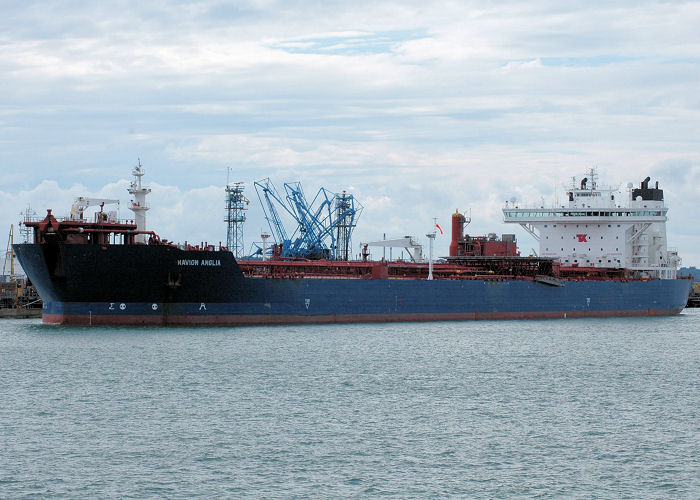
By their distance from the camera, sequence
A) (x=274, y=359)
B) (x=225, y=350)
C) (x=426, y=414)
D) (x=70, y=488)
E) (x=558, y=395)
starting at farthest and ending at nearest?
(x=225, y=350), (x=274, y=359), (x=558, y=395), (x=426, y=414), (x=70, y=488)

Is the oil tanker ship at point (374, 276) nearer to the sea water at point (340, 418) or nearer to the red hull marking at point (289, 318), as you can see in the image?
the red hull marking at point (289, 318)

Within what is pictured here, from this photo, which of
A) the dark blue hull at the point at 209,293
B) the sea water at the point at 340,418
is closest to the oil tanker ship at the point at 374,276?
the dark blue hull at the point at 209,293

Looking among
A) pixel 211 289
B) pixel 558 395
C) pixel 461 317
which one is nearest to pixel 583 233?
pixel 461 317

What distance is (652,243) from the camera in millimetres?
57594

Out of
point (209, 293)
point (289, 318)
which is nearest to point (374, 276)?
point (289, 318)

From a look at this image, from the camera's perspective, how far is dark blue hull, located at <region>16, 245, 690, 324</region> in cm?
3750

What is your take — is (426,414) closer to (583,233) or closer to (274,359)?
(274,359)

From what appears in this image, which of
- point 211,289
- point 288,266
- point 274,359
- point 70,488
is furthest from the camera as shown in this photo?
point 288,266

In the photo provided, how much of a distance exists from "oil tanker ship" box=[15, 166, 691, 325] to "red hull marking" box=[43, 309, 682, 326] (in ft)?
0.18

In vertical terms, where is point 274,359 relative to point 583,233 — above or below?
below

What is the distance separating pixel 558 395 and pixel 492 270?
91.5 feet

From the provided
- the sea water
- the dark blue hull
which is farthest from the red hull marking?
the sea water

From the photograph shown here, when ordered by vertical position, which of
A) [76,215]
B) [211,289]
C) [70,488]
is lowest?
[70,488]

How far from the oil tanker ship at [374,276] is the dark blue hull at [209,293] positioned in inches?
1.9
